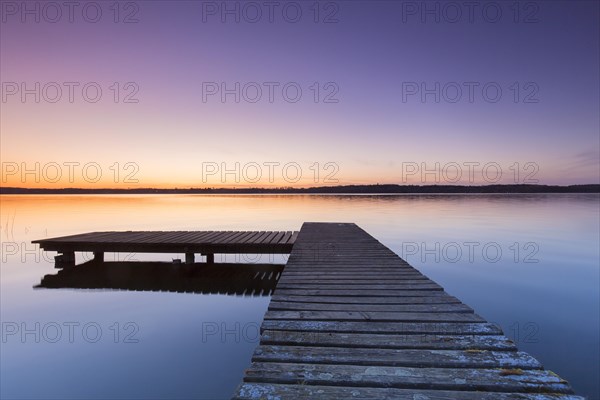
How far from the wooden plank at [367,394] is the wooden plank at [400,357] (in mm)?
363

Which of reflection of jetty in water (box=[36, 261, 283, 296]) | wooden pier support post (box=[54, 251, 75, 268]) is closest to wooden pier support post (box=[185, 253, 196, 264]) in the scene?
reflection of jetty in water (box=[36, 261, 283, 296])

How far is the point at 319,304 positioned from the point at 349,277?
1.69 m

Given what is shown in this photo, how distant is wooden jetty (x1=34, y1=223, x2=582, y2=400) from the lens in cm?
243

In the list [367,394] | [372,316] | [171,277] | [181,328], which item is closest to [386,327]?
[372,316]

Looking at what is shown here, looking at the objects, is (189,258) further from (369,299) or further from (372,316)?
(372,316)

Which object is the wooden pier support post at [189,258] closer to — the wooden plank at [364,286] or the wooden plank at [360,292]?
the wooden plank at [364,286]

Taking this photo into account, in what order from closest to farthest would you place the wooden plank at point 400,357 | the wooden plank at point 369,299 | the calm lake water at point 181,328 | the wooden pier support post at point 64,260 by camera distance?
the wooden plank at point 400,357
the wooden plank at point 369,299
the calm lake water at point 181,328
the wooden pier support post at point 64,260

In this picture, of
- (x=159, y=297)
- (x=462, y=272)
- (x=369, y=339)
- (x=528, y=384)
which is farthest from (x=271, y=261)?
(x=528, y=384)

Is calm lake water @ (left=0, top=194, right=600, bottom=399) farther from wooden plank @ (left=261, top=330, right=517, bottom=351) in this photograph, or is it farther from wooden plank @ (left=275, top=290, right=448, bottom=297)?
wooden plank @ (left=261, top=330, right=517, bottom=351)

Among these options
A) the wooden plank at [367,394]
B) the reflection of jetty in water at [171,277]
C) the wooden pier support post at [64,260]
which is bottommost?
the reflection of jetty in water at [171,277]

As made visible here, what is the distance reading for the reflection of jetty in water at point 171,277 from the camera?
11.0 m

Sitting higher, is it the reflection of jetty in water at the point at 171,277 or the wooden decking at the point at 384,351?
the wooden decking at the point at 384,351

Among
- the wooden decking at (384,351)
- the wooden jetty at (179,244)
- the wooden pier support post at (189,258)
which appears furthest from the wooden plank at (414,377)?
the wooden pier support post at (189,258)

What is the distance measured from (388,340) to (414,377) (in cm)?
68
